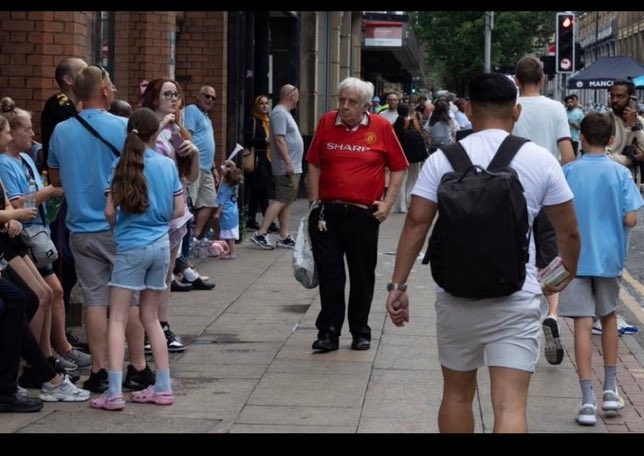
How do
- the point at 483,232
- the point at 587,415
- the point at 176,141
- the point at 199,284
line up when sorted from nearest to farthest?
1. the point at 483,232
2. the point at 587,415
3. the point at 176,141
4. the point at 199,284

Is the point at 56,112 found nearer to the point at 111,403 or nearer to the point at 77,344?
the point at 77,344

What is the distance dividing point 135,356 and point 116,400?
0.61 m

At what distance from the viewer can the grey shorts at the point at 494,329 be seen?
5.41 m

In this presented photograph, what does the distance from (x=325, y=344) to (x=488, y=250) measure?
3.95 metres

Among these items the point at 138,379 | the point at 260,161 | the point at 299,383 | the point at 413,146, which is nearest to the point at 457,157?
the point at 299,383

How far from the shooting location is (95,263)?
25.7ft

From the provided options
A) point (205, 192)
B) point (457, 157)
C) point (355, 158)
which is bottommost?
point (205, 192)

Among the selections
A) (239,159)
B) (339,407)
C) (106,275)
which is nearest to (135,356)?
(106,275)

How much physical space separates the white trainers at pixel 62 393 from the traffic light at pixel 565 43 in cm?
1962

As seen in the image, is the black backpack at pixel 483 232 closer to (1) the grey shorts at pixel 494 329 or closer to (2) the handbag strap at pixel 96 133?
(1) the grey shorts at pixel 494 329

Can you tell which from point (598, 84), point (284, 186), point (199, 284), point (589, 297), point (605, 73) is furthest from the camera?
point (605, 73)

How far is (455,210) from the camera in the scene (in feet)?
17.4

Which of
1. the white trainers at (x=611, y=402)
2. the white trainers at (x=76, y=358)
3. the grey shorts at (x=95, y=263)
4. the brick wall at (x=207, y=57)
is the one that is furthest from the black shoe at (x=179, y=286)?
the white trainers at (x=611, y=402)
